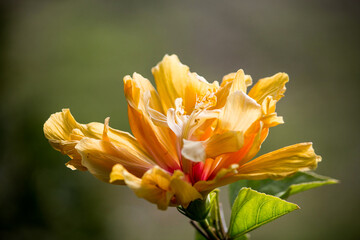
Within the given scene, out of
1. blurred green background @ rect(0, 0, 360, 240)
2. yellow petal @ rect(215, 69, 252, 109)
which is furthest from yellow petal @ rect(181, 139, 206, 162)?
blurred green background @ rect(0, 0, 360, 240)

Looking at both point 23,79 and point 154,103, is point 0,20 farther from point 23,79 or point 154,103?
point 154,103

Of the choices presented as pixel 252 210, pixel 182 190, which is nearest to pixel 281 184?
pixel 252 210

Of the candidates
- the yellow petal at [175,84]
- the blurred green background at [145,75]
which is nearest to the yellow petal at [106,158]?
the yellow petal at [175,84]

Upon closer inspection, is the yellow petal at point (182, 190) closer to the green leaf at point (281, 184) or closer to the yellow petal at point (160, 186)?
the yellow petal at point (160, 186)

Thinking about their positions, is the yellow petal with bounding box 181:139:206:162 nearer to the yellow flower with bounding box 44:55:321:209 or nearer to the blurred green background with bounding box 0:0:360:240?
the yellow flower with bounding box 44:55:321:209

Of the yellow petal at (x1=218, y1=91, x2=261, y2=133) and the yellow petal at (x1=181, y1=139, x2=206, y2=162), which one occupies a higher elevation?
the yellow petal at (x1=218, y1=91, x2=261, y2=133)

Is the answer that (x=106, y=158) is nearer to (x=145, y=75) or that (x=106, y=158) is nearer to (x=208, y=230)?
(x=208, y=230)

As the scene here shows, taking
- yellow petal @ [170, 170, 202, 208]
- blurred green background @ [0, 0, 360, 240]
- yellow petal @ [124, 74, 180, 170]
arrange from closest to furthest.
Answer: yellow petal @ [170, 170, 202, 208]
yellow petal @ [124, 74, 180, 170]
blurred green background @ [0, 0, 360, 240]
